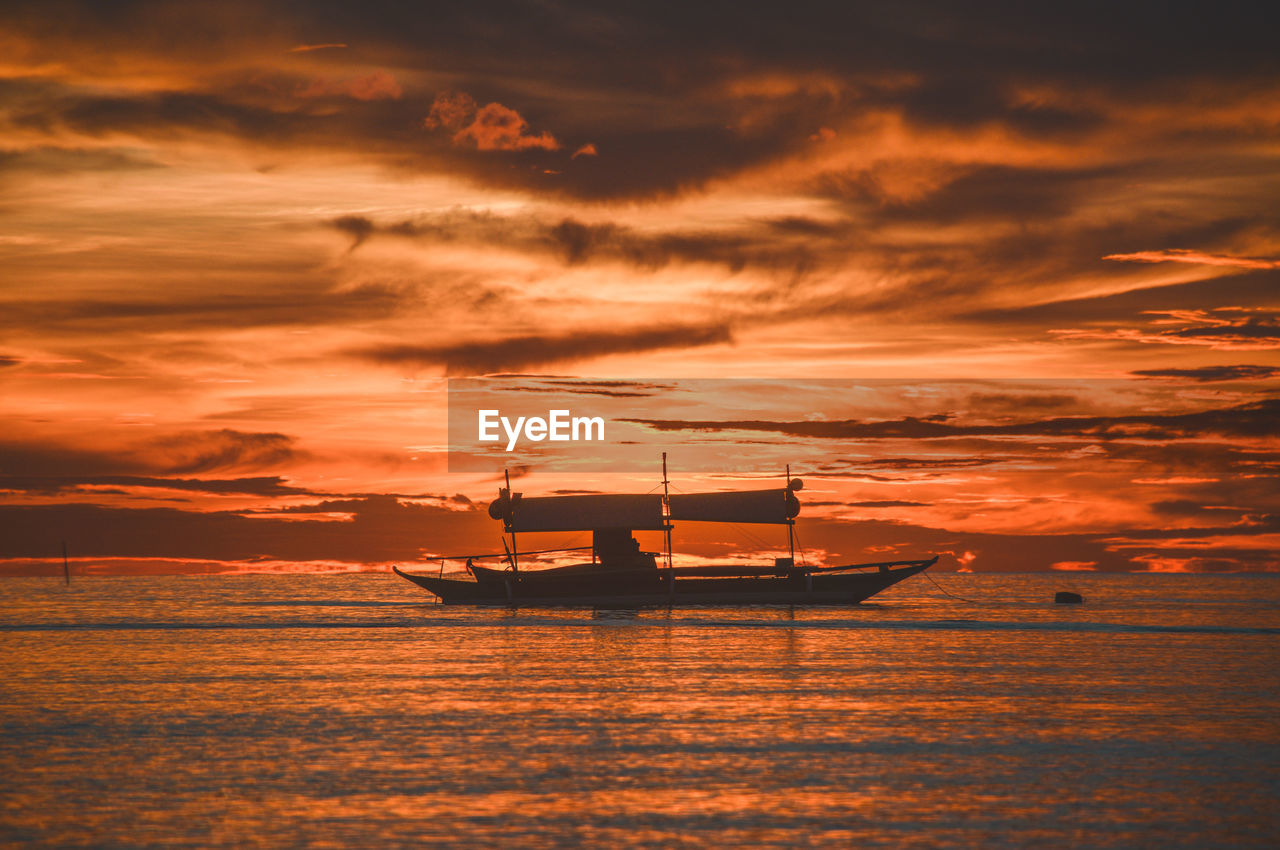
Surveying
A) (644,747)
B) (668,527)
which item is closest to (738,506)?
(668,527)

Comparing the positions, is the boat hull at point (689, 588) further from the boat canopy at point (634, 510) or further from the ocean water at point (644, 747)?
the ocean water at point (644, 747)

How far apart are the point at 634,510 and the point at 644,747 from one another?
8964 cm

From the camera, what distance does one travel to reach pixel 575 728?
4184 centimetres

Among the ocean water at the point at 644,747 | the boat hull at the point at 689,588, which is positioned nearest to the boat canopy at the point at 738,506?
the boat hull at the point at 689,588

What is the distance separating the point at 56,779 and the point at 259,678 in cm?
2996

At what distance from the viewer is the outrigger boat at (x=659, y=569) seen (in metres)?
125

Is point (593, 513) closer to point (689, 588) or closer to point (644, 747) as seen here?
point (689, 588)

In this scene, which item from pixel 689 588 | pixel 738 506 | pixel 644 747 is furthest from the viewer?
pixel 738 506

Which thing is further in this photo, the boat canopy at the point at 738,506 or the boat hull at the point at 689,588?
the boat canopy at the point at 738,506

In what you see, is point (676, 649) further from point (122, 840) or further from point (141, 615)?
point (141, 615)

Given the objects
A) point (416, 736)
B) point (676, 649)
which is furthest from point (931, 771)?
point (676, 649)

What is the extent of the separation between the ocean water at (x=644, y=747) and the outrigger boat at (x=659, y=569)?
4257cm

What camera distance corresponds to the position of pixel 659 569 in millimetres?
129250

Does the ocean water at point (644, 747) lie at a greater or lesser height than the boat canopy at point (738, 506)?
lesser
